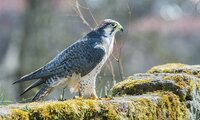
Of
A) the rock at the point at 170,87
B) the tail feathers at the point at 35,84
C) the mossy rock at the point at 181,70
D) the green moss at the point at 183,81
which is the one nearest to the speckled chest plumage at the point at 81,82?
the tail feathers at the point at 35,84

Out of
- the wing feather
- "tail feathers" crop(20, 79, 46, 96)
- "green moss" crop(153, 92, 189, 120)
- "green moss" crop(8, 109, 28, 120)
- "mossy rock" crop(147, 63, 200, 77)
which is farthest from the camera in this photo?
the wing feather

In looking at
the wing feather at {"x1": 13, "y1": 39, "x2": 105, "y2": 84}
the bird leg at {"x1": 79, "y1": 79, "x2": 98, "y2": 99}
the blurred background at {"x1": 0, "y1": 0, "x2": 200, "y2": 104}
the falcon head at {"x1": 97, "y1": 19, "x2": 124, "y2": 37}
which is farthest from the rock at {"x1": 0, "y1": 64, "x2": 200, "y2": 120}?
the blurred background at {"x1": 0, "y1": 0, "x2": 200, "y2": 104}

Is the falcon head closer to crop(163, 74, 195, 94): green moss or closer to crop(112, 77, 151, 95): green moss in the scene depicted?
crop(112, 77, 151, 95): green moss

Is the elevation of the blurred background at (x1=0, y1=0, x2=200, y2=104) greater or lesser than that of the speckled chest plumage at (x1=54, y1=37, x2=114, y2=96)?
greater

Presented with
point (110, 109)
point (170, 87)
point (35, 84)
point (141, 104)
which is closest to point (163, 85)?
point (170, 87)

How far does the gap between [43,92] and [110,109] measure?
1897mm

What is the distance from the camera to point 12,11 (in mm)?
19109

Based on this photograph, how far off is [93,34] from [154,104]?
7.32 feet

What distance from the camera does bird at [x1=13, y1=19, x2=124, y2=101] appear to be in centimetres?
536

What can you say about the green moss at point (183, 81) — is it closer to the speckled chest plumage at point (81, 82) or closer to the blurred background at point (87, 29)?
the speckled chest plumage at point (81, 82)

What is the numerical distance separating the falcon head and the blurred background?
9328 mm

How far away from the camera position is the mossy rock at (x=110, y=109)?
3.05 metres

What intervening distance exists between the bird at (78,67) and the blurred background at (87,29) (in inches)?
379

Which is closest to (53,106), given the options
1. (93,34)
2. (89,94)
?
(89,94)
